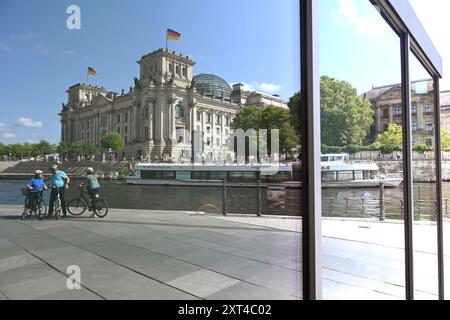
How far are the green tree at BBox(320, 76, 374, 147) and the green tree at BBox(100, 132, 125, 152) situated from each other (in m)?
0.63

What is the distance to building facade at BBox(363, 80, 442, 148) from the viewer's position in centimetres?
172

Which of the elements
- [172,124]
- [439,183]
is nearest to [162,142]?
[172,124]

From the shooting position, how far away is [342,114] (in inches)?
51.6

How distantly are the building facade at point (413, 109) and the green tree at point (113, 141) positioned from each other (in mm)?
1159

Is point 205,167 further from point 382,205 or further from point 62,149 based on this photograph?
point 382,205

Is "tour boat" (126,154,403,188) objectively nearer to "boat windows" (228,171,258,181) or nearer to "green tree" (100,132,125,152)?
"boat windows" (228,171,258,181)

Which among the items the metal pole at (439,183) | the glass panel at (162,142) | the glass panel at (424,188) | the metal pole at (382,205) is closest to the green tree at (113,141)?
the glass panel at (162,142)

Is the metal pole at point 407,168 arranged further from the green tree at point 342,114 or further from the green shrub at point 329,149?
the green shrub at point 329,149

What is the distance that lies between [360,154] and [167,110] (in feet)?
3.00

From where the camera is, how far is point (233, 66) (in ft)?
3.38

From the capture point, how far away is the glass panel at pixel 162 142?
2.63 ft

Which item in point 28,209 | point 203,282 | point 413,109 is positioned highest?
point 413,109

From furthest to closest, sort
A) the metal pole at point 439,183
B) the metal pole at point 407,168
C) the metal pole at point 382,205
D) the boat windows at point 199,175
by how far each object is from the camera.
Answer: the metal pole at point 439,183
the metal pole at point 407,168
the metal pole at point 382,205
the boat windows at point 199,175
